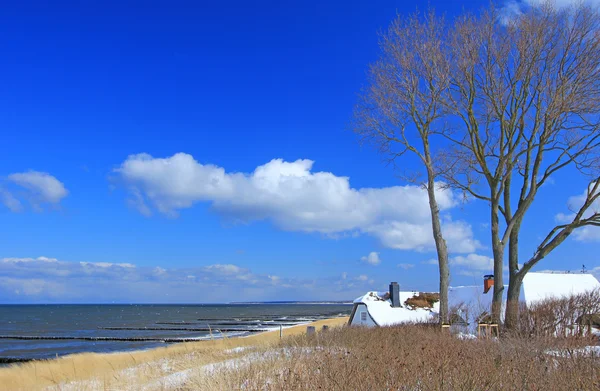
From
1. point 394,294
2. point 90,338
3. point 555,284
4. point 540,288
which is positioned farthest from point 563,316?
point 90,338

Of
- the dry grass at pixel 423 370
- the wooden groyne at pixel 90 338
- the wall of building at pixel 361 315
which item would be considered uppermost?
the dry grass at pixel 423 370

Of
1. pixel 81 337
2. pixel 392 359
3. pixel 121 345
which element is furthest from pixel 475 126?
pixel 81 337

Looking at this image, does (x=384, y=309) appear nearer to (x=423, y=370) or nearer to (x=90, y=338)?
(x=423, y=370)

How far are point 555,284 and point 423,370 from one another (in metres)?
21.4

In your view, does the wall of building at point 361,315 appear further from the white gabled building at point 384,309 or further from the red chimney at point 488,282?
the red chimney at point 488,282

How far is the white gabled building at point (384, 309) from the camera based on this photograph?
28.6m

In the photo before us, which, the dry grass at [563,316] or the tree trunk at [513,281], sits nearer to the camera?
the dry grass at [563,316]

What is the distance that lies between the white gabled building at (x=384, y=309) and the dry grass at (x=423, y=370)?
17752mm

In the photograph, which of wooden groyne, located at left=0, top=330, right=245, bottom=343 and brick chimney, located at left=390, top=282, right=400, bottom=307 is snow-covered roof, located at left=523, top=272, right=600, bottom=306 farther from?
wooden groyne, located at left=0, top=330, right=245, bottom=343

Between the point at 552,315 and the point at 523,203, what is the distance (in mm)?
4389

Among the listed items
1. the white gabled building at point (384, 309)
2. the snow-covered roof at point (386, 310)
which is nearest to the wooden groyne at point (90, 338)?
the white gabled building at point (384, 309)

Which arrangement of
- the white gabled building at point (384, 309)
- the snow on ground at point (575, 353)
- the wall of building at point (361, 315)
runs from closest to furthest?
the snow on ground at point (575, 353) → the white gabled building at point (384, 309) → the wall of building at point (361, 315)

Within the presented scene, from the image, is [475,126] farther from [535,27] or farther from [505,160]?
[535,27]

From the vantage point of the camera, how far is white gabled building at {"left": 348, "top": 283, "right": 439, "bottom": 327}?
2856cm
